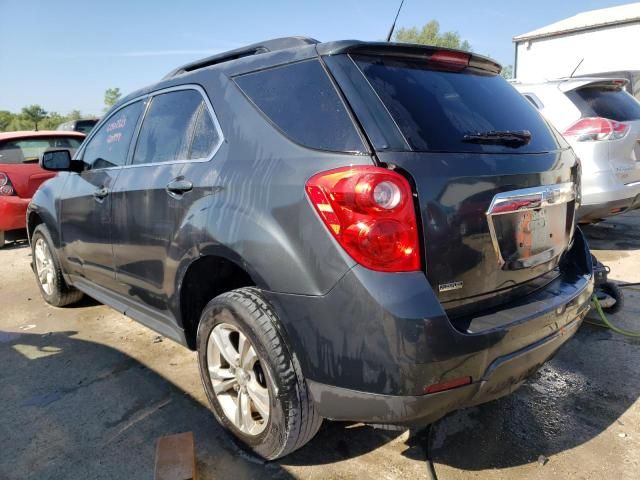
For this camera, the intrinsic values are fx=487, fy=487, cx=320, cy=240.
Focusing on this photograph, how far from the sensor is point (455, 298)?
5.74ft

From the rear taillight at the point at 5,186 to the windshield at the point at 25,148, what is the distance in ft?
1.03

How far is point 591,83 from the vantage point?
16.4ft

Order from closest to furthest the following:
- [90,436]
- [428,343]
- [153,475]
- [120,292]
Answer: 1. [428,343]
2. [153,475]
3. [90,436]
4. [120,292]

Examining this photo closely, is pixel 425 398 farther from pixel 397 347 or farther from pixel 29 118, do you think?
pixel 29 118

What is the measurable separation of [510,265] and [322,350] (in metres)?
0.82

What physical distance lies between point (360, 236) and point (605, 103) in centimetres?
455

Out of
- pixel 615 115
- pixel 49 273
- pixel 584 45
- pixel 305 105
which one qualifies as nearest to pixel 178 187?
pixel 305 105

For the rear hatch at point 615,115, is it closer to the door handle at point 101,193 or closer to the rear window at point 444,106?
the rear window at point 444,106

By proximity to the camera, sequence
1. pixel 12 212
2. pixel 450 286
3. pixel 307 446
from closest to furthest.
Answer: pixel 450 286, pixel 307 446, pixel 12 212

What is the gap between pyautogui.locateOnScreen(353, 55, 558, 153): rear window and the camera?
6.05 feet

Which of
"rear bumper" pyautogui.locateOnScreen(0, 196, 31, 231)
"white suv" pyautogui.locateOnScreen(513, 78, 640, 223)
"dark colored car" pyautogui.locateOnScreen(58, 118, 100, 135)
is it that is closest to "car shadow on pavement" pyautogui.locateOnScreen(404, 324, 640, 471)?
"white suv" pyautogui.locateOnScreen(513, 78, 640, 223)

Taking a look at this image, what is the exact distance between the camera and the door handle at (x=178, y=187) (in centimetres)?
236

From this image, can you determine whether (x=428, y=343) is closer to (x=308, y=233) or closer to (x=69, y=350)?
(x=308, y=233)

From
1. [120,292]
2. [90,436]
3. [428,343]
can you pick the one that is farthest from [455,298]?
[120,292]
